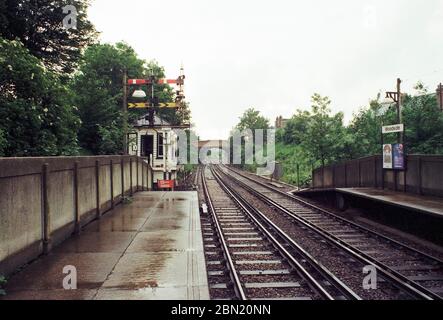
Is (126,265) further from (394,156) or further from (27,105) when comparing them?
(394,156)

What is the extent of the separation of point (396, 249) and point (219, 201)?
13.5 metres

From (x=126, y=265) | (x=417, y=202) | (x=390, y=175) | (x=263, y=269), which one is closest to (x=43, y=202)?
(x=126, y=265)

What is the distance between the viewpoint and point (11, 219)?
7.00 m

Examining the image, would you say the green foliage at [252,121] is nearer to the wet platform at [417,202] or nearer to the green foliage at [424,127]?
the green foliage at [424,127]

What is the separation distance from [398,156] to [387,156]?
801 millimetres

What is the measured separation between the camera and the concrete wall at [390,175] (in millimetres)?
13406

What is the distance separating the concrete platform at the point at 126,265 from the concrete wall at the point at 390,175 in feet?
26.1

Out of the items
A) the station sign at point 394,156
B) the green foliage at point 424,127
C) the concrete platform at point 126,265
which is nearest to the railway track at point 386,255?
the station sign at point 394,156

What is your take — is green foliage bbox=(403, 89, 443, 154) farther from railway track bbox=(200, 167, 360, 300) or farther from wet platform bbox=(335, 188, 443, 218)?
railway track bbox=(200, 167, 360, 300)

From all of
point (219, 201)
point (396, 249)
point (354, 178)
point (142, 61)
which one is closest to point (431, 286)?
point (396, 249)

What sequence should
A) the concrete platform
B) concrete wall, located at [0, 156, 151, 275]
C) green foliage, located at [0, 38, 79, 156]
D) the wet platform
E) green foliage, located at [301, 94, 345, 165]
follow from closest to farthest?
Result: the concrete platform
concrete wall, located at [0, 156, 151, 275]
the wet platform
green foliage, located at [0, 38, 79, 156]
green foliage, located at [301, 94, 345, 165]

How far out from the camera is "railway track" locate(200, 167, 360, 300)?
7516mm

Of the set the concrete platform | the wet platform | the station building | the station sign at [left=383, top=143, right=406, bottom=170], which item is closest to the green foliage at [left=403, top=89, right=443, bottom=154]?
the station sign at [left=383, top=143, right=406, bottom=170]

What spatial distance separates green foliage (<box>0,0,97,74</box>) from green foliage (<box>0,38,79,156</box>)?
5248 mm
